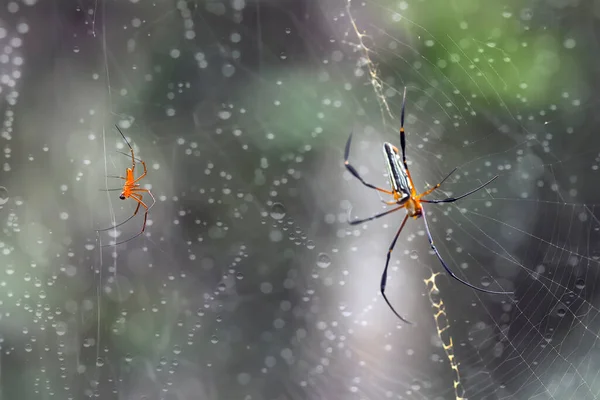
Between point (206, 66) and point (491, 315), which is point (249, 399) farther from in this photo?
point (206, 66)

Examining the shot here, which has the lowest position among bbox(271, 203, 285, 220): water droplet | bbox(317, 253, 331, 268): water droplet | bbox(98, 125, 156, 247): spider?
bbox(317, 253, 331, 268): water droplet

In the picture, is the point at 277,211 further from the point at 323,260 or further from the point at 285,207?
the point at 323,260

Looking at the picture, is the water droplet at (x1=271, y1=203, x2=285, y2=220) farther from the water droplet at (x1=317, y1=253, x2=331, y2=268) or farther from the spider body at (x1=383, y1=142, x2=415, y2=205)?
the spider body at (x1=383, y1=142, x2=415, y2=205)

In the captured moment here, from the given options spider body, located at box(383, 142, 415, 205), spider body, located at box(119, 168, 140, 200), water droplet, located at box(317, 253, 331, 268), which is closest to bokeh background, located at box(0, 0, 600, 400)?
water droplet, located at box(317, 253, 331, 268)

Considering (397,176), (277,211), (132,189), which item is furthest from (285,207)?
(397,176)

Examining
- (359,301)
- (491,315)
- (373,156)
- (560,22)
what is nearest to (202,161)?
(373,156)

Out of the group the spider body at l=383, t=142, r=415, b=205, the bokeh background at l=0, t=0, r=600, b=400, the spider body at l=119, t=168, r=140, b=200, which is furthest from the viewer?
the bokeh background at l=0, t=0, r=600, b=400
